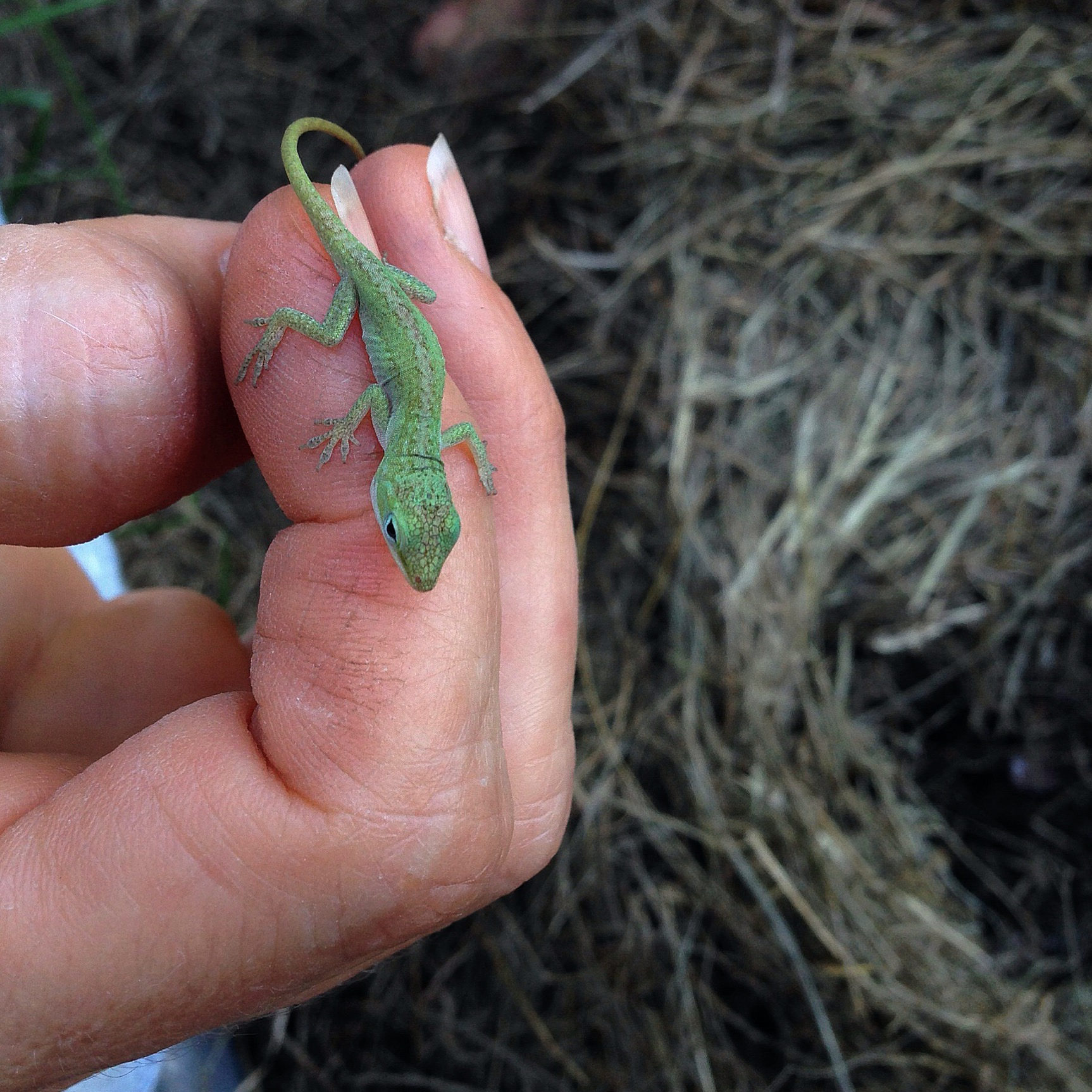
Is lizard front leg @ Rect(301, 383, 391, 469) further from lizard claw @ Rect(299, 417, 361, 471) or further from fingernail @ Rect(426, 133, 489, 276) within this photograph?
fingernail @ Rect(426, 133, 489, 276)

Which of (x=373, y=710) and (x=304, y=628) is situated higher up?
(x=304, y=628)

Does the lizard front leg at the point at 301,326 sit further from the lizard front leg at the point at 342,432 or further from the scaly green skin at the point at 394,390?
the lizard front leg at the point at 342,432

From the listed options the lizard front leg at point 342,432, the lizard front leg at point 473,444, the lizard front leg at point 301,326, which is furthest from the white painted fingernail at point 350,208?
the lizard front leg at point 473,444

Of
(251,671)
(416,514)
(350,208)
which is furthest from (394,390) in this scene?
(251,671)

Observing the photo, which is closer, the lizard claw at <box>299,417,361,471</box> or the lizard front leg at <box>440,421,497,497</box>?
the lizard claw at <box>299,417,361,471</box>

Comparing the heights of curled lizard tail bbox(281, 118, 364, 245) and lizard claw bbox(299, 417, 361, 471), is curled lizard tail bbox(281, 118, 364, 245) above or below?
above

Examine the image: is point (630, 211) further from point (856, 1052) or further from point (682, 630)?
point (856, 1052)

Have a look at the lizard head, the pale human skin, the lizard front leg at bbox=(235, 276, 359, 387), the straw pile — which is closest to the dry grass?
the straw pile

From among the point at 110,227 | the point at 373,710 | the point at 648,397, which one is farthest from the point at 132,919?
the point at 648,397
